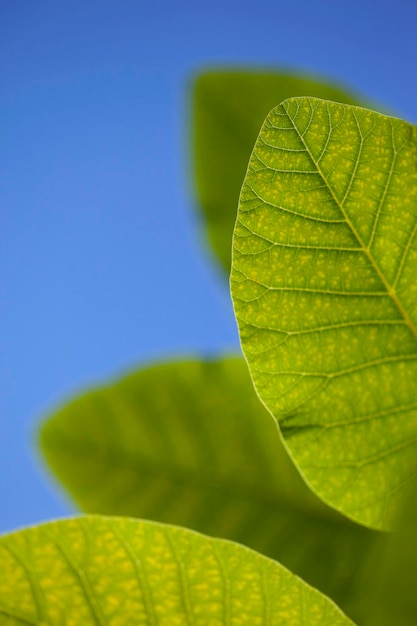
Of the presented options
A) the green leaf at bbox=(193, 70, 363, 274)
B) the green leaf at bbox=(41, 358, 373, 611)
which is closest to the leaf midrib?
the green leaf at bbox=(41, 358, 373, 611)

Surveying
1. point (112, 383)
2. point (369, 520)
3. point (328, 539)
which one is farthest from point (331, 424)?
point (112, 383)

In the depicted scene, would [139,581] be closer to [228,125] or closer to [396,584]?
[396,584]

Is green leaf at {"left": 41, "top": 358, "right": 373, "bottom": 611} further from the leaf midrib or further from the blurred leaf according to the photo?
the leaf midrib

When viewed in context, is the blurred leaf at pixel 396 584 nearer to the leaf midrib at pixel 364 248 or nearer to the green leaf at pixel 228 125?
the leaf midrib at pixel 364 248

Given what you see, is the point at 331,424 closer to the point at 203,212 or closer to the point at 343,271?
the point at 343,271

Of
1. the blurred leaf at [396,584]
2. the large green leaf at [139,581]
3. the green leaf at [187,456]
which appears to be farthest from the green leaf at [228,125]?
the large green leaf at [139,581]

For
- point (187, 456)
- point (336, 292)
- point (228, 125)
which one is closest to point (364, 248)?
point (336, 292)
